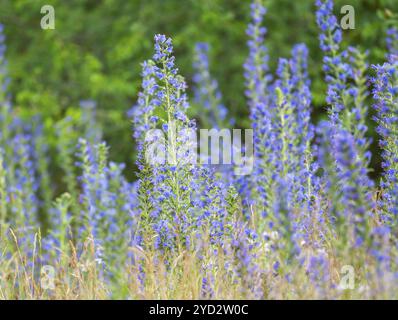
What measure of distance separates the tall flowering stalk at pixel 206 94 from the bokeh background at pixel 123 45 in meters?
0.27

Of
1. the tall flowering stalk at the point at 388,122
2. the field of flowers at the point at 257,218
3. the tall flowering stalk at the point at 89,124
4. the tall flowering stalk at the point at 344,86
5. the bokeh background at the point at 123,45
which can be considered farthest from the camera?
the bokeh background at the point at 123,45

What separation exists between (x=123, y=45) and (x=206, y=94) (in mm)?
1738

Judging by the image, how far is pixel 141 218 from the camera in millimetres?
4566

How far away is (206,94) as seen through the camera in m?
9.50

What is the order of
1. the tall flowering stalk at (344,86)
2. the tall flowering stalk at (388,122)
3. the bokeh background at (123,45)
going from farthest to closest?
the bokeh background at (123,45), the tall flowering stalk at (388,122), the tall flowering stalk at (344,86)

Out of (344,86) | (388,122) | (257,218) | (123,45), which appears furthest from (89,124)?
(344,86)

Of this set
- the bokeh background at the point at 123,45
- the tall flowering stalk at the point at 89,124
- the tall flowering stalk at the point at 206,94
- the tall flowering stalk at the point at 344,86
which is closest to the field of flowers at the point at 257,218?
the tall flowering stalk at the point at 344,86

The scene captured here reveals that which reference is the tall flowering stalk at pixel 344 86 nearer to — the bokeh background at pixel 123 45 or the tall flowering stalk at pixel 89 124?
the tall flowering stalk at pixel 89 124

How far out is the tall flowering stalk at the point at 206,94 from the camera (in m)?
9.07

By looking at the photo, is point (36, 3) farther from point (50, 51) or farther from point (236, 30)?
point (236, 30)

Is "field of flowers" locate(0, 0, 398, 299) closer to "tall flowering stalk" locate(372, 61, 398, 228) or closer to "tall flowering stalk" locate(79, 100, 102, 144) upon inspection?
"tall flowering stalk" locate(372, 61, 398, 228)

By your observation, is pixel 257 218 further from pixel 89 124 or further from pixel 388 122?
pixel 89 124

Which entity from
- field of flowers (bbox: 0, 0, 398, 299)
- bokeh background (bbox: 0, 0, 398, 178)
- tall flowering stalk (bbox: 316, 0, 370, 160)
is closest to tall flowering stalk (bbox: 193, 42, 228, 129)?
bokeh background (bbox: 0, 0, 398, 178)
